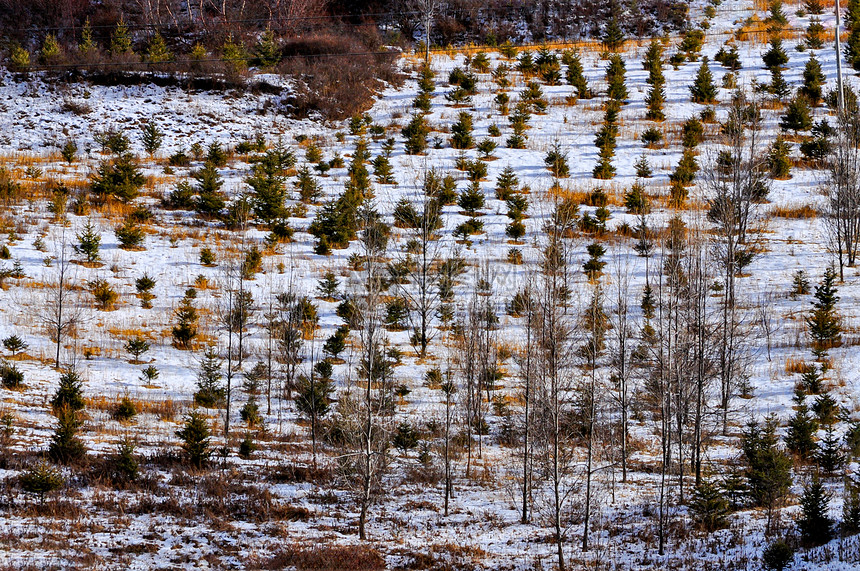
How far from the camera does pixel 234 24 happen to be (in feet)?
163

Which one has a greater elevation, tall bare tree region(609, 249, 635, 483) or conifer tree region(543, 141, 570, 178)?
conifer tree region(543, 141, 570, 178)

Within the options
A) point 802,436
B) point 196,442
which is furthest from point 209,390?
point 802,436

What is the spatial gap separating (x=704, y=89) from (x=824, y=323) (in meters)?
21.9

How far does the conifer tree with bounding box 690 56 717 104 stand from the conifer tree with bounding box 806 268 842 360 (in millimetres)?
19231

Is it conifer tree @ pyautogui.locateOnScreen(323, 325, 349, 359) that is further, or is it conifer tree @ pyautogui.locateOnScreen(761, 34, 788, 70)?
conifer tree @ pyautogui.locateOnScreen(761, 34, 788, 70)

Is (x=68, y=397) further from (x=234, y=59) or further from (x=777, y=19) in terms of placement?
(x=777, y=19)

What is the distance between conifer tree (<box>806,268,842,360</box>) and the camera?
73.7 feet

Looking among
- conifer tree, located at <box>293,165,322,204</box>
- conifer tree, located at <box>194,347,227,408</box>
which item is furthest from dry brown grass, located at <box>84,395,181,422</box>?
conifer tree, located at <box>293,165,322,204</box>

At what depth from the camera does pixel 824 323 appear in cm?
2248

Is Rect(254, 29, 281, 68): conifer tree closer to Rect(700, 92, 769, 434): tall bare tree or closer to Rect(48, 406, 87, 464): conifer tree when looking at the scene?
Rect(700, 92, 769, 434): tall bare tree

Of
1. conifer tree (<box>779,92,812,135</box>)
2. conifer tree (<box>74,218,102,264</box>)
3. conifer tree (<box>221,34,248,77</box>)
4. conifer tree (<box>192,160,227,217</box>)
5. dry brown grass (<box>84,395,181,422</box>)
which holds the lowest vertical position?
dry brown grass (<box>84,395,181,422</box>)

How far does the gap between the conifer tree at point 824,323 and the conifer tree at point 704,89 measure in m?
19.2

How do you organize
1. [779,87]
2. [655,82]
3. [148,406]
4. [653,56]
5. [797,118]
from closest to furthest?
1. [148,406]
2. [797,118]
3. [779,87]
4. [655,82]
5. [653,56]

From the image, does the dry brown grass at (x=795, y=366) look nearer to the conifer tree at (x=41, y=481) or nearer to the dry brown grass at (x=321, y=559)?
the dry brown grass at (x=321, y=559)
